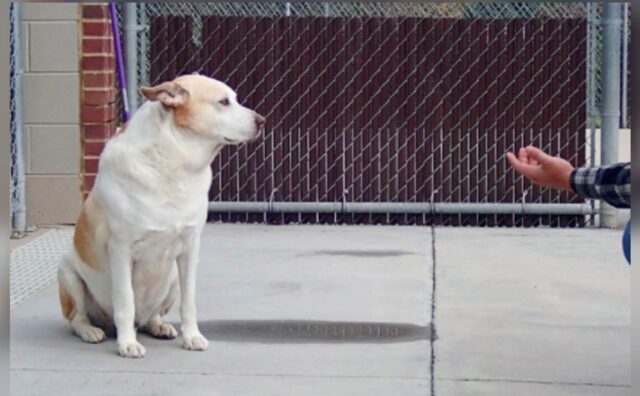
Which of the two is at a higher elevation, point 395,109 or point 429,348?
point 395,109

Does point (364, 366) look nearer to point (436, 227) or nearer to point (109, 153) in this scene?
point (109, 153)

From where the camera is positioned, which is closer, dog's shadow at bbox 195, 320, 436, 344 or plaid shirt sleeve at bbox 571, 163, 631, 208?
plaid shirt sleeve at bbox 571, 163, 631, 208

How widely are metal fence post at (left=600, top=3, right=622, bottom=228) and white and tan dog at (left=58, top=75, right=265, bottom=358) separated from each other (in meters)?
4.26

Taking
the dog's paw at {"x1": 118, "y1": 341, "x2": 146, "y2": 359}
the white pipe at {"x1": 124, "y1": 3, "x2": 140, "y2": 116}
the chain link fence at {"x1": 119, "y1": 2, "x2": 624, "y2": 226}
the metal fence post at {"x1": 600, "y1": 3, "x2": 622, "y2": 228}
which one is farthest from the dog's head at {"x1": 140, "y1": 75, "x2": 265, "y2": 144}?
the metal fence post at {"x1": 600, "y1": 3, "x2": 622, "y2": 228}

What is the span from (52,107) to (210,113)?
3.82m

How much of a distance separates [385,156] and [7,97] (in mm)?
7419

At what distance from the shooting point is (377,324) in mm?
6434

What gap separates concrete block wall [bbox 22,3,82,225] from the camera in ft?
29.9

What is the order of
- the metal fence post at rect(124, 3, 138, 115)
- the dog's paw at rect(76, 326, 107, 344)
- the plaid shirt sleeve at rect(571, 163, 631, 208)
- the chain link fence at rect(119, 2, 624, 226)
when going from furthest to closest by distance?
the chain link fence at rect(119, 2, 624, 226)
the metal fence post at rect(124, 3, 138, 115)
the dog's paw at rect(76, 326, 107, 344)
the plaid shirt sleeve at rect(571, 163, 631, 208)

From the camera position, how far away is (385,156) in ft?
31.7

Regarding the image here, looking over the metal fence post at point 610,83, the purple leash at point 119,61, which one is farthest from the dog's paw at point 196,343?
the metal fence post at point 610,83

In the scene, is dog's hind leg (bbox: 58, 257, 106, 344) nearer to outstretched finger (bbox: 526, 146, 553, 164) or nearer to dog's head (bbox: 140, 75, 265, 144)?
dog's head (bbox: 140, 75, 265, 144)

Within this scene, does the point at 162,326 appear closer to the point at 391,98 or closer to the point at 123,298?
the point at 123,298

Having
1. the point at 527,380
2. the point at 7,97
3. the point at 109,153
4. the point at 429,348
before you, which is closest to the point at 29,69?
the point at 109,153
